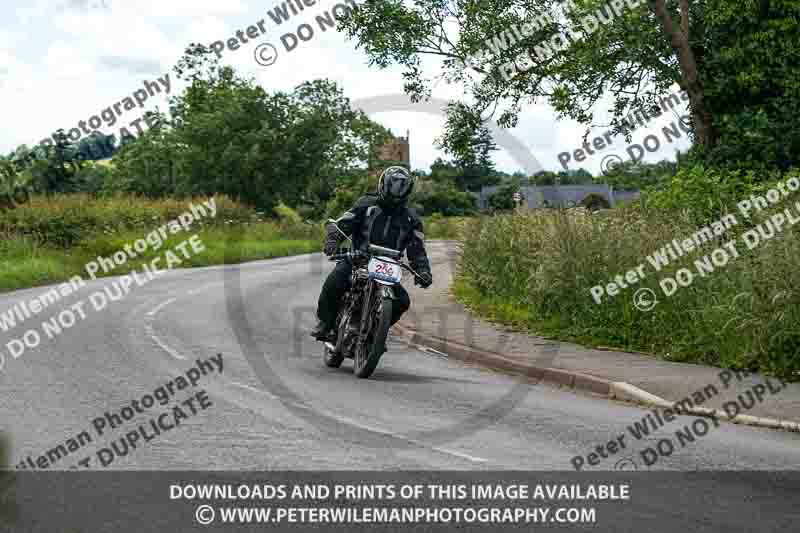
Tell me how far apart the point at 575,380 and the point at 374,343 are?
2204 millimetres

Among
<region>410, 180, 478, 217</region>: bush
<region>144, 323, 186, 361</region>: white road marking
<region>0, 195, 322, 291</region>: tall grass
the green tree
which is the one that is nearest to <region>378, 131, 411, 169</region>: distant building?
<region>410, 180, 478, 217</region>: bush

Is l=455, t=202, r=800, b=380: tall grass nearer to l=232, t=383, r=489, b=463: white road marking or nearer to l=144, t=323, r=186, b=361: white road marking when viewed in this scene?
l=232, t=383, r=489, b=463: white road marking

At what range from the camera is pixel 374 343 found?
11914 mm

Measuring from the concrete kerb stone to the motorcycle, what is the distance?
75.0 inches

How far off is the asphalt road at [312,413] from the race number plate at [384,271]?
44.2 inches

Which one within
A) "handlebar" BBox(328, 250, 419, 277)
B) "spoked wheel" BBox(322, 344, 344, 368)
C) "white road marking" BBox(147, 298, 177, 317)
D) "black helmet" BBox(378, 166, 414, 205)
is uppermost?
"black helmet" BBox(378, 166, 414, 205)

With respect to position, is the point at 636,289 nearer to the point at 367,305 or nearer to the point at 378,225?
the point at 378,225

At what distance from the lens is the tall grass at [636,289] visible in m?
12.3

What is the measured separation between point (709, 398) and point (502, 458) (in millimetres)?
3447

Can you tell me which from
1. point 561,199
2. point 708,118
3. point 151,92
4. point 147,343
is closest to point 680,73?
point 708,118

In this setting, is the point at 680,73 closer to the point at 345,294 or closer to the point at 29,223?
the point at 345,294

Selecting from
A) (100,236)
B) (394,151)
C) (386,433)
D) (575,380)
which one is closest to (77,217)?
(100,236)

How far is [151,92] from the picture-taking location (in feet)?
87.9

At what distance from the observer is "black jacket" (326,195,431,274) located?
12.2m
